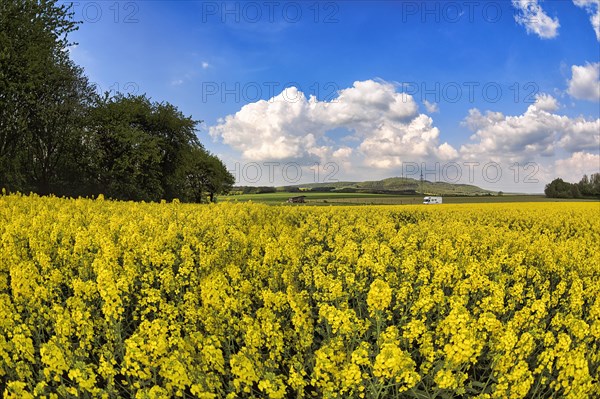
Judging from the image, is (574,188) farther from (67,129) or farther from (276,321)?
(276,321)

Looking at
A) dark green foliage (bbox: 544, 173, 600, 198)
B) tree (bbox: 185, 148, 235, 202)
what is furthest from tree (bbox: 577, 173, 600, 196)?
tree (bbox: 185, 148, 235, 202)

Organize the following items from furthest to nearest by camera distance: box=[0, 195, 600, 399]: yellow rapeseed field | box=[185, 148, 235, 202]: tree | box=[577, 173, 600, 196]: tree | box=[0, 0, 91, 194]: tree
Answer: box=[577, 173, 600, 196]: tree
box=[185, 148, 235, 202]: tree
box=[0, 0, 91, 194]: tree
box=[0, 195, 600, 399]: yellow rapeseed field

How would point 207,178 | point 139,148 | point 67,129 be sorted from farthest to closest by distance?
point 207,178
point 139,148
point 67,129

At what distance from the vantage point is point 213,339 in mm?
3729

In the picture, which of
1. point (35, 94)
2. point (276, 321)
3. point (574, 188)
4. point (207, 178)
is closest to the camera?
point (276, 321)

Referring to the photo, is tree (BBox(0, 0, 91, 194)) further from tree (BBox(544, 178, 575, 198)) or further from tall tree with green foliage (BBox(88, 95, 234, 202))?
tree (BBox(544, 178, 575, 198))

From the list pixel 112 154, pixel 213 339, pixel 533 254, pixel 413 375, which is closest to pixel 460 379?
pixel 413 375

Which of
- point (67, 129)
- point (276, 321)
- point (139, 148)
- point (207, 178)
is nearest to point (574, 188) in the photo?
point (207, 178)

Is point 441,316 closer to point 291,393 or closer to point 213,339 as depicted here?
point 291,393

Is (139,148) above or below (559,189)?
above

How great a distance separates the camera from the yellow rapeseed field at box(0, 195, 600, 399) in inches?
137

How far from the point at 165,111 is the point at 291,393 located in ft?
148

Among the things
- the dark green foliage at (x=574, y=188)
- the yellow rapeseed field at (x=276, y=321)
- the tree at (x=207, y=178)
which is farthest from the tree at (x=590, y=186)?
the yellow rapeseed field at (x=276, y=321)

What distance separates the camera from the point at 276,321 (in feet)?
14.5
